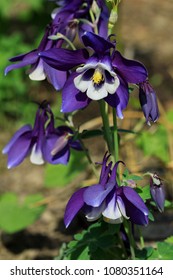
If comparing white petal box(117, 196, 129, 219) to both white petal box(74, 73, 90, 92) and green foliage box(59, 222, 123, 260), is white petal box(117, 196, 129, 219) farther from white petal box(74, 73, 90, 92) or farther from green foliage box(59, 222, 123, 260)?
white petal box(74, 73, 90, 92)

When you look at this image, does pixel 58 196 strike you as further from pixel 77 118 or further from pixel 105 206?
pixel 105 206

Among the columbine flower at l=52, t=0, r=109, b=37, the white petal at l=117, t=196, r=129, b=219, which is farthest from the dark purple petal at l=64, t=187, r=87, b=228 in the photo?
A: the columbine flower at l=52, t=0, r=109, b=37

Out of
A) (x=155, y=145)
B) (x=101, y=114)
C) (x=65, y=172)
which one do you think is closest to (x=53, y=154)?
(x=101, y=114)

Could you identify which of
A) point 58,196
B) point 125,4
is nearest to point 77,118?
point 58,196

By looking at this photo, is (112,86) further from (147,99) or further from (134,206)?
(134,206)

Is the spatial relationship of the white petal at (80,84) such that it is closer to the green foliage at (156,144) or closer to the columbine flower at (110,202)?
the columbine flower at (110,202)
